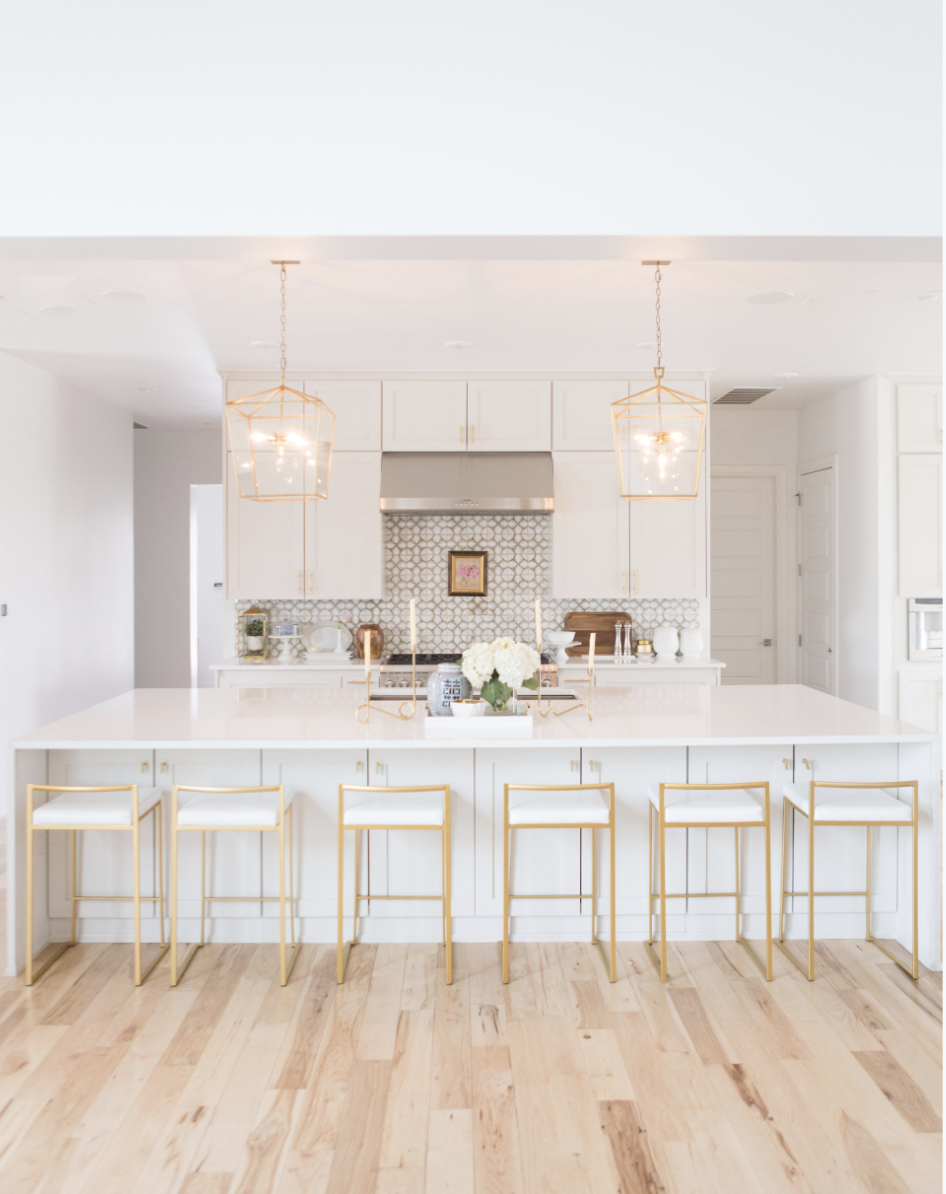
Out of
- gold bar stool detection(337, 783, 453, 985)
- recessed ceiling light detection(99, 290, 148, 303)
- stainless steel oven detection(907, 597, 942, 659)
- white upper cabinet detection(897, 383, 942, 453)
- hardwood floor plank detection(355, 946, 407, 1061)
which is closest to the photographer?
hardwood floor plank detection(355, 946, 407, 1061)

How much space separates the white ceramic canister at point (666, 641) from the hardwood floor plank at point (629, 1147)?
3.59 metres

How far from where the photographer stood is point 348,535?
5.49m

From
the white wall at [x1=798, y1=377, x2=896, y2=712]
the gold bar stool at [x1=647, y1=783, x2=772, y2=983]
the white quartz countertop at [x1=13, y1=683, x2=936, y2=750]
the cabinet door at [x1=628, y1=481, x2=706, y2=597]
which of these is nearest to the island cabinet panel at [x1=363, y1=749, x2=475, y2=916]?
the white quartz countertop at [x1=13, y1=683, x2=936, y2=750]

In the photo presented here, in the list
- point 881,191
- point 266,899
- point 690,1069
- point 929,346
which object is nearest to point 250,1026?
point 266,899

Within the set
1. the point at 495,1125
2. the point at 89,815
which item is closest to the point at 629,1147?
the point at 495,1125

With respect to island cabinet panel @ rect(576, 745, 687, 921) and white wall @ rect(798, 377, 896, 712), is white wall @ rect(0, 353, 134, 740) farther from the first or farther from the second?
white wall @ rect(798, 377, 896, 712)

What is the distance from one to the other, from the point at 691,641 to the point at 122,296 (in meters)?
3.81

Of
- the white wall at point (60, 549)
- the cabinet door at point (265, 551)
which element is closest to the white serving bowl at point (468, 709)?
the cabinet door at point (265, 551)

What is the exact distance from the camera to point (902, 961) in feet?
10.1

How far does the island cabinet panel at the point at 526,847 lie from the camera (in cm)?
324

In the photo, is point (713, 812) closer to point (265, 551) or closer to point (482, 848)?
point (482, 848)

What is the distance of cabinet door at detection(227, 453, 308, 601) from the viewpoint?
5.45 m

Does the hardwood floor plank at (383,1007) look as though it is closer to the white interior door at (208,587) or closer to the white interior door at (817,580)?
the white interior door at (817,580)

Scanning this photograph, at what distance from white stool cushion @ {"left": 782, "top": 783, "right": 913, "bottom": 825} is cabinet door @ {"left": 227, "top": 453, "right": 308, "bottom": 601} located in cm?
333
